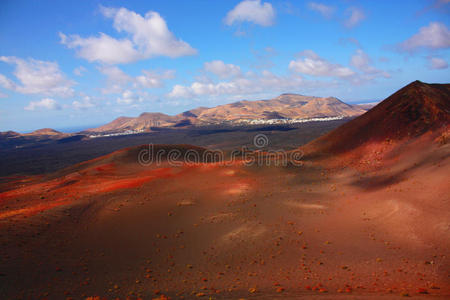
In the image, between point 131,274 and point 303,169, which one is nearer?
point 131,274

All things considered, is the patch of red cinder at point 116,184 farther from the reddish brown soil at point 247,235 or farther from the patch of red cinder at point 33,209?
Answer: the patch of red cinder at point 33,209

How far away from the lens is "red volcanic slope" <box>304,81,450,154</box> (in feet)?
67.5

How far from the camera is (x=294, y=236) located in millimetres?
11414

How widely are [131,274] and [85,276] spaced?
1512mm

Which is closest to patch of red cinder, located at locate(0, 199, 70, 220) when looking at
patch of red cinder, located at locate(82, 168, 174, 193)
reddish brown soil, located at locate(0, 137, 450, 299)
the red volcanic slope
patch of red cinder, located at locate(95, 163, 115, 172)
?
reddish brown soil, located at locate(0, 137, 450, 299)

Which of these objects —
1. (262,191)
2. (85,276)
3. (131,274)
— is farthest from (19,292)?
(262,191)

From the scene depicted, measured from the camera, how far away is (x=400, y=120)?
22.4 meters

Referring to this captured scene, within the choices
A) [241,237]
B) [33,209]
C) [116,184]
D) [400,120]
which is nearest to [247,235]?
[241,237]

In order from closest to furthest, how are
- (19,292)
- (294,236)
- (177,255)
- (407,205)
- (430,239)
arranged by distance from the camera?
(19,292) → (430,239) → (177,255) → (294,236) → (407,205)

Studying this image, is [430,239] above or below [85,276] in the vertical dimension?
above

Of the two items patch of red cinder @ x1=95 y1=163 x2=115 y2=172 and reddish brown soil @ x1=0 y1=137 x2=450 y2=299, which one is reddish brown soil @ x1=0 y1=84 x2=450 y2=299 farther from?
patch of red cinder @ x1=95 y1=163 x2=115 y2=172

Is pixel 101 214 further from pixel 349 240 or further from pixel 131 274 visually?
pixel 349 240

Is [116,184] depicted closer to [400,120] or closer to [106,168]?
[106,168]

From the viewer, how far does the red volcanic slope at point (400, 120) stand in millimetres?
20562
